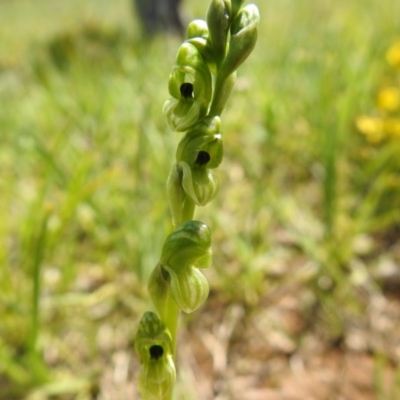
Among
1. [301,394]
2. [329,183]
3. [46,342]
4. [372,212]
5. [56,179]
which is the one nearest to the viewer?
[301,394]

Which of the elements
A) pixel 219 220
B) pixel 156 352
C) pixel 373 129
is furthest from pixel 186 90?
pixel 373 129

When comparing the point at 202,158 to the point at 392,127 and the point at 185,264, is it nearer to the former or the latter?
the point at 185,264

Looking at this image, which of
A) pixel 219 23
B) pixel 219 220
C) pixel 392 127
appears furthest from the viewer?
pixel 392 127

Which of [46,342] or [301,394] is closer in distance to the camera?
[301,394]

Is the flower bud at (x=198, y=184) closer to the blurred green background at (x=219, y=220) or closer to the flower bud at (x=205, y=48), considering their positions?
the flower bud at (x=205, y=48)

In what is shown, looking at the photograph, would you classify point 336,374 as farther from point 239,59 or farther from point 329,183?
point 239,59

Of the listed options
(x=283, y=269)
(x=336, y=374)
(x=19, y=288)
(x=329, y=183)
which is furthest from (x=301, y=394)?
(x=19, y=288)
